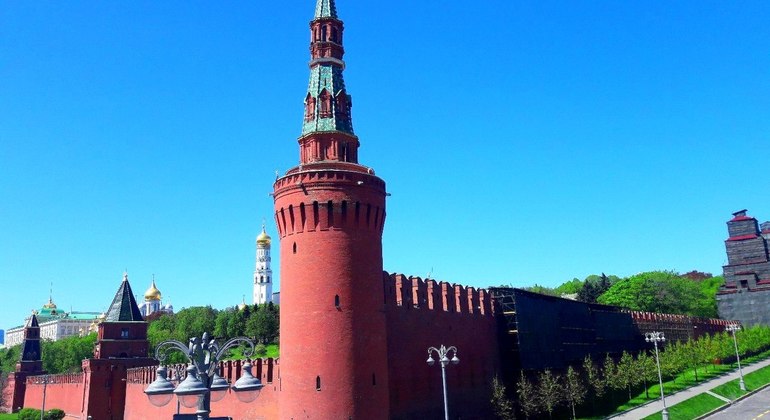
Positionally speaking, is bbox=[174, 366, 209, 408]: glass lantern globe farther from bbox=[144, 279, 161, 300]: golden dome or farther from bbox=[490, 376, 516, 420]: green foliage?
bbox=[144, 279, 161, 300]: golden dome

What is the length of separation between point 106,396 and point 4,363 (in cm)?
7072

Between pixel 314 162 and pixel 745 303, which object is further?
pixel 745 303

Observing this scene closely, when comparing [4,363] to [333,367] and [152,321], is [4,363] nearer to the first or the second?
[152,321]

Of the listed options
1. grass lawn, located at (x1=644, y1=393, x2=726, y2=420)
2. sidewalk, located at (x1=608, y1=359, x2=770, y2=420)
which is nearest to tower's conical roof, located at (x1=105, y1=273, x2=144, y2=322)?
sidewalk, located at (x1=608, y1=359, x2=770, y2=420)

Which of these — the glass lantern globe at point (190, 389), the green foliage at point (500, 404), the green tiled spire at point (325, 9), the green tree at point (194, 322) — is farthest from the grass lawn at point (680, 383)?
the green tree at point (194, 322)

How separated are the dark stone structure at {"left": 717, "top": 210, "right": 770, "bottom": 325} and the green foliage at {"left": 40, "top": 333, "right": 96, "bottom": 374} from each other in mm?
110823

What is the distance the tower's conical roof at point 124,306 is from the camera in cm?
7056

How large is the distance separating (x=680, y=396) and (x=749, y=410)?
678 centimetres

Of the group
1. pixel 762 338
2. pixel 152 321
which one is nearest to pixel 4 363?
pixel 152 321

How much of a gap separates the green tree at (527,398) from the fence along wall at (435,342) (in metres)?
2.34

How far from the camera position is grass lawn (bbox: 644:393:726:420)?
1903 inches

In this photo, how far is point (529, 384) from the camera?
47.6 metres

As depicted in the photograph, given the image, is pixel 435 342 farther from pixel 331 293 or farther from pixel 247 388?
pixel 247 388

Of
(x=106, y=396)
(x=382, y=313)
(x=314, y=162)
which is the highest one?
(x=314, y=162)
